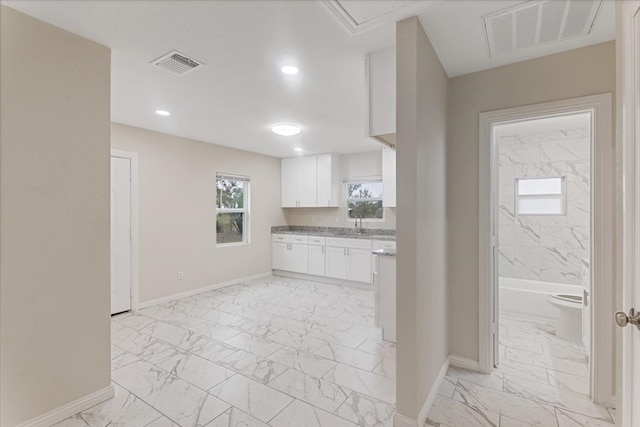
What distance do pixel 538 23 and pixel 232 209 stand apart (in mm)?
4947

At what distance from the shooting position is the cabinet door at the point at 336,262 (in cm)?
532

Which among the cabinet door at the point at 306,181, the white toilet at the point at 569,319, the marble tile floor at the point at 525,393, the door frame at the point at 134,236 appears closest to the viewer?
the marble tile floor at the point at 525,393

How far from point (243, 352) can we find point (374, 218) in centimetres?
372

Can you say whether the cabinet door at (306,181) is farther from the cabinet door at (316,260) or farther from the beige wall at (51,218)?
the beige wall at (51,218)

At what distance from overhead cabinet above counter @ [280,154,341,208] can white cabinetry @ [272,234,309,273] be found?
2.46 feet

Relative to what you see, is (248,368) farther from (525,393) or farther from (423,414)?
(525,393)

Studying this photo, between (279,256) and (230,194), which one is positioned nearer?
(230,194)

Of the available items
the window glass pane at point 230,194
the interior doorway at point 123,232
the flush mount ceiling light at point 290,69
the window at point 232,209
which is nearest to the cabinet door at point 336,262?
the window at point 232,209

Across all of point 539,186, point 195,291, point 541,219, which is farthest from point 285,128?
point 541,219

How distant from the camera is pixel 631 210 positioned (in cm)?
117

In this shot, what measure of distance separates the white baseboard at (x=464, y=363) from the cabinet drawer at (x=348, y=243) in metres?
2.69

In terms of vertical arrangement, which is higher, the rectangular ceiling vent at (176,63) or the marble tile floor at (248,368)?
the rectangular ceiling vent at (176,63)

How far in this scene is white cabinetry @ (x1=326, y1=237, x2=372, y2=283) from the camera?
5.10 meters

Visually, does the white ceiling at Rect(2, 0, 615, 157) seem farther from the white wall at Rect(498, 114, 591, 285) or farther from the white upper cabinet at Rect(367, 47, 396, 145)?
the white wall at Rect(498, 114, 591, 285)
